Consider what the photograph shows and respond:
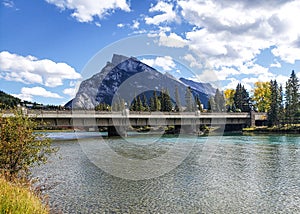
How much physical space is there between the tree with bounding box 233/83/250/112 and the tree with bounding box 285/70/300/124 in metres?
41.7

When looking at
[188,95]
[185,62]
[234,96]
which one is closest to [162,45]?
[185,62]

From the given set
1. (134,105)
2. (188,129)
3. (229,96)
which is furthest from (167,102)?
(188,129)

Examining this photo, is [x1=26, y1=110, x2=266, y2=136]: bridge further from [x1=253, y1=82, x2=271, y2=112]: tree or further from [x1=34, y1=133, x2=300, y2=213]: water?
[x1=34, y1=133, x2=300, y2=213]: water

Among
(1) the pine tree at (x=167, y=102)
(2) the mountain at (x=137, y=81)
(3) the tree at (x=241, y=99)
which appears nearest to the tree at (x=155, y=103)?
(1) the pine tree at (x=167, y=102)

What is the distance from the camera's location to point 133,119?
78.7 m

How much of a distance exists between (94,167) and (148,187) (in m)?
10.2

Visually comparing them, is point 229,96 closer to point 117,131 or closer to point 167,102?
point 167,102

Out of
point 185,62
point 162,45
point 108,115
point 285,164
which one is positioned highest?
point 162,45

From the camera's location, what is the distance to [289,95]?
97.5 meters

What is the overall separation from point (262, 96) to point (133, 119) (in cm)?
6483

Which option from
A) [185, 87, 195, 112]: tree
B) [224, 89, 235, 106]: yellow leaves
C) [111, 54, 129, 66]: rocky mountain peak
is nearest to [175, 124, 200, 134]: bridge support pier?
[185, 87, 195, 112]: tree

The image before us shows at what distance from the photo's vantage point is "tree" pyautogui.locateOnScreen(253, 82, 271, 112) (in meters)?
115

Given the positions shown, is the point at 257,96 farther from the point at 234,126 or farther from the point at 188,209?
the point at 188,209

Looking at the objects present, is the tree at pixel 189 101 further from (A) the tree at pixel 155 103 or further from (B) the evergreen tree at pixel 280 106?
(B) the evergreen tree at pixel 280 106
